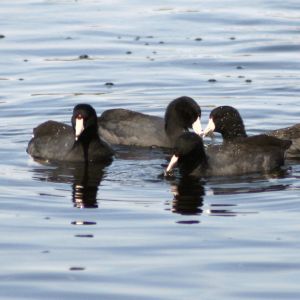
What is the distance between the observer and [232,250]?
959 centimetres

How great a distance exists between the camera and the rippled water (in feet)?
29.5

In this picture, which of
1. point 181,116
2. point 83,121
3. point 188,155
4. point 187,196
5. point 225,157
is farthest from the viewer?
point 181,116

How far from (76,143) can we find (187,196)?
240 cm

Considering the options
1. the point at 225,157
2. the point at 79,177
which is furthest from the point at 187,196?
the point at 79,177

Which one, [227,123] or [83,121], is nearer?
[83,121]

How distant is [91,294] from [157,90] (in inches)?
335

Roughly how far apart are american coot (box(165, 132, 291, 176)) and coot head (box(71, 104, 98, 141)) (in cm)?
120

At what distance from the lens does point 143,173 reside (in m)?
12.8

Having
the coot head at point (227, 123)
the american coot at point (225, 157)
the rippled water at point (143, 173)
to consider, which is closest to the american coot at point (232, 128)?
the coot head at point (227, 123)

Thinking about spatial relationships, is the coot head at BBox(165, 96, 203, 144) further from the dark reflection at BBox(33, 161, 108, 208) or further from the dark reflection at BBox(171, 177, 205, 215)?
the dark reflection at BBox(171, 177, 205, 215)

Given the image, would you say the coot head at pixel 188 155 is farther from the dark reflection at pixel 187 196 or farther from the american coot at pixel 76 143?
the american coot at pixel 76 143

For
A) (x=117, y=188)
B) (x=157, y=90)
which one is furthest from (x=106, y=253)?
(x=157, y=90)

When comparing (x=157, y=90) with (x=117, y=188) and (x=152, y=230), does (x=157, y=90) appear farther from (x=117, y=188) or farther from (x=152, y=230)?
(x=152, y=230)

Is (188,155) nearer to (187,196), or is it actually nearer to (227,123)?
(187,196)
